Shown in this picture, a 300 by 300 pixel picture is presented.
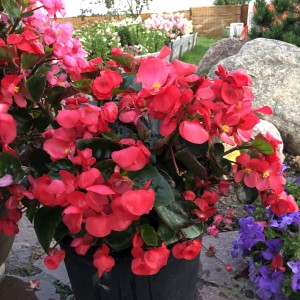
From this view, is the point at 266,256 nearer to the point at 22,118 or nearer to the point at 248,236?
the point at 248,236

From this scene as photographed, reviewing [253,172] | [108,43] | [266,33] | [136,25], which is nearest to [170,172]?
[253,172]

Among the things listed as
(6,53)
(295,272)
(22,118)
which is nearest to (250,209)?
(295,272)

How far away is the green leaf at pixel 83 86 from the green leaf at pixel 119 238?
36cm

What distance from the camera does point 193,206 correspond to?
47.4 inches

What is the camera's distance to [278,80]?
335 cm

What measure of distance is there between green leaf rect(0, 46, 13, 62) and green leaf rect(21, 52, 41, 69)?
31 millimetres

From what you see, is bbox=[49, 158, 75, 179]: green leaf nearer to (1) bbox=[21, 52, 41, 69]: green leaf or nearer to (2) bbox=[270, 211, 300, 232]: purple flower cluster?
(1) bbox=[21, 52, 41, 69]: green leaf

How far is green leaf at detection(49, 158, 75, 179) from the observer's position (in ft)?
3.44

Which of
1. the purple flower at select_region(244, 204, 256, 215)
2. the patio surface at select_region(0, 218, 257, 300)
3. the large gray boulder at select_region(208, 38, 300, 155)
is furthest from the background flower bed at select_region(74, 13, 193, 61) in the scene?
the purple flower at select_region(244, 204, 256, 215)

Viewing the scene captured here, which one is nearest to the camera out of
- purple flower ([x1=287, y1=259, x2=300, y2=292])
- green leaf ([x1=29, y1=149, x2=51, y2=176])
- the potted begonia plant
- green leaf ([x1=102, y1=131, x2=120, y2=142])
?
the potted begonia plant

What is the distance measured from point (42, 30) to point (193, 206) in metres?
0.64

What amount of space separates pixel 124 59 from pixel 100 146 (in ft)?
1.01

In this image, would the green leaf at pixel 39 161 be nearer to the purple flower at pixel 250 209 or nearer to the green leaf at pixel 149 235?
the green leaf at pixel 149 235

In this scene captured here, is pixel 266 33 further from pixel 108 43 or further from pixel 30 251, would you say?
pixel 30 251
